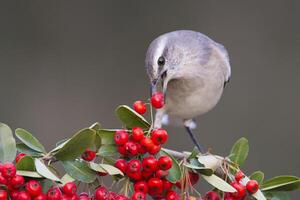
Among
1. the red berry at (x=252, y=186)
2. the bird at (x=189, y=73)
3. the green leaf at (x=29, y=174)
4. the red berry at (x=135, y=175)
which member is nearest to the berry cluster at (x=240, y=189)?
the red berry at (x=252, y=186)

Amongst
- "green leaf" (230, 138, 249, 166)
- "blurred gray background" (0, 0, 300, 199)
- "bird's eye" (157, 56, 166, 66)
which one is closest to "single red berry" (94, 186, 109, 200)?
"green leaf" (230, 138, 249, 166)

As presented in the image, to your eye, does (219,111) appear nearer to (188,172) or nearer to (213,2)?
(213,2)

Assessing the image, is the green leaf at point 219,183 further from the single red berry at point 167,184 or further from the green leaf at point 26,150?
the green leaf at point 26,150

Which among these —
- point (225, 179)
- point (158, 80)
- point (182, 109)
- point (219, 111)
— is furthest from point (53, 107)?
point (225, 179)

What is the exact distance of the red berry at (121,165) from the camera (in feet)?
4.53

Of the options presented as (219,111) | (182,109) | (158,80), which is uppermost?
(158,80)

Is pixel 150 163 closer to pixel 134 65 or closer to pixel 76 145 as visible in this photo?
pixel 76 145

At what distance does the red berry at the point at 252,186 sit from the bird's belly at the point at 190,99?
3.70 ft

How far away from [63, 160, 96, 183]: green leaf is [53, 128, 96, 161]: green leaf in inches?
0.6

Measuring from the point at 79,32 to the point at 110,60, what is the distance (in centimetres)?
26

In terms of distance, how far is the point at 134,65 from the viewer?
402 centimetres

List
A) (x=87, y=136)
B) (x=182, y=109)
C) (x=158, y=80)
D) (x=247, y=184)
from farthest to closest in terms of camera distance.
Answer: (x=182, y=109)
(x=158, y=80)
(x=247, y=184)
(x=87, y=136)

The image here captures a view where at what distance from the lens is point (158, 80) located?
2203mm

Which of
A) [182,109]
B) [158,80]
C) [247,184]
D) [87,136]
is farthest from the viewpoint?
[182,109]
